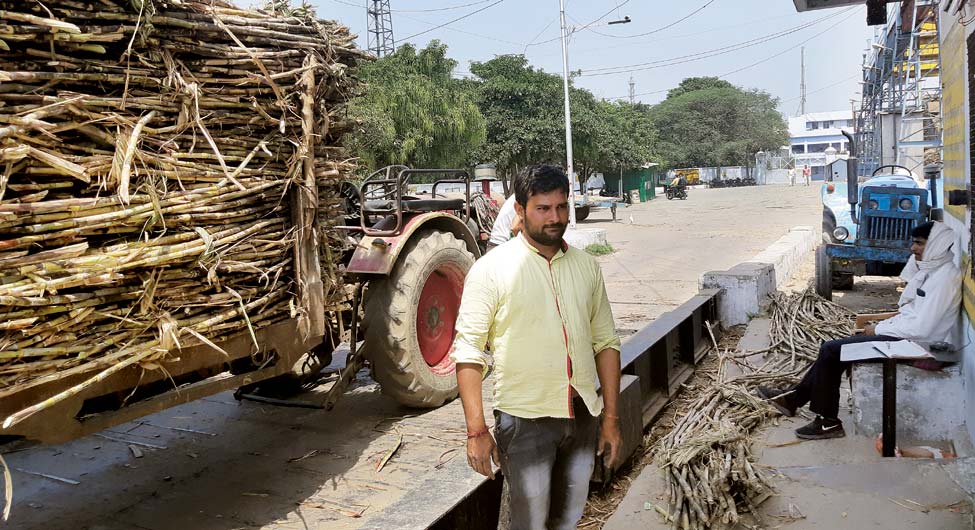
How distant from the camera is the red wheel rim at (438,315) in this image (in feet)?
18.5

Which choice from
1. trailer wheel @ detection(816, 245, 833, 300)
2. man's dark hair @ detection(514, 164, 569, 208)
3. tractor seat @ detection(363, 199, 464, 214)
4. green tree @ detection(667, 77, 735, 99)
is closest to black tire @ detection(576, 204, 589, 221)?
trailer wheel @ detection(816, 245, 833, 300)

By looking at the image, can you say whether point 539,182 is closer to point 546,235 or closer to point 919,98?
point 546,235

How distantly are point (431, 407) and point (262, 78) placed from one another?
2.70 metres

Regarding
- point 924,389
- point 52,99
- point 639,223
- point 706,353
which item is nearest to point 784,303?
point 706,353

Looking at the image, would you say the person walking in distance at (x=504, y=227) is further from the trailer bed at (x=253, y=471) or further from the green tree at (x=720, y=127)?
the green tree at (x=720, y=127)

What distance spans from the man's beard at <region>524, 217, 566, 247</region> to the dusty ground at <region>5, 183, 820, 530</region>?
1495 millimetres

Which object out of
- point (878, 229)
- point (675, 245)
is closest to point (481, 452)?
point (878, 229)

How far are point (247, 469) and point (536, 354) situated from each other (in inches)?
105

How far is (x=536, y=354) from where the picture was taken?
2697mm

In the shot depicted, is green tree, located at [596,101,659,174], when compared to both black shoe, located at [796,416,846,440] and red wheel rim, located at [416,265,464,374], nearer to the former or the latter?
red wheel rim, located at [416,265,464,374]

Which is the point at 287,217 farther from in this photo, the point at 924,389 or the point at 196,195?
the point at 924,389

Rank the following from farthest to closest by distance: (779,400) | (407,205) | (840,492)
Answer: (407,205) < (779,400) < (840,492)

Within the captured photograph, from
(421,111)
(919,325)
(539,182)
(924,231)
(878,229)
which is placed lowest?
(919,325)

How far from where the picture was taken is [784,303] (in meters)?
8.08
